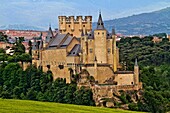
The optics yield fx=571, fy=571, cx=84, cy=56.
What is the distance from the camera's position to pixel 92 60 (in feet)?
175

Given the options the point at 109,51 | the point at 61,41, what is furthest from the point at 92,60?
the point at 61,41

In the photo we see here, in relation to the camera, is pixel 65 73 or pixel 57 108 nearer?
pixel 57 108

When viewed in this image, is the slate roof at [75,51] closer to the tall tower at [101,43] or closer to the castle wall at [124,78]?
the tall tower at [101,43]

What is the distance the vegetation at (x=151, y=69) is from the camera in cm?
5188

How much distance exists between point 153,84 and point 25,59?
48.9ft

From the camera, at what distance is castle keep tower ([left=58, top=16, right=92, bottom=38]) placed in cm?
5925

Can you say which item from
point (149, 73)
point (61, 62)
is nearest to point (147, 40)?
point (149, 73)

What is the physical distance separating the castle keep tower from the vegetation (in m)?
5.37

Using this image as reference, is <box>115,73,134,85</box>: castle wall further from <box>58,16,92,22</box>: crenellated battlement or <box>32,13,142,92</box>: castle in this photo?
<box>58,16,92,22</box>: crenellated battlement

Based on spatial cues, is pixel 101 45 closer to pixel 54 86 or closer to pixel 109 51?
pixel 109 51

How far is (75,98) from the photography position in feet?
166

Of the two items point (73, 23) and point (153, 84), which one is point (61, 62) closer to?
point (73, 23)

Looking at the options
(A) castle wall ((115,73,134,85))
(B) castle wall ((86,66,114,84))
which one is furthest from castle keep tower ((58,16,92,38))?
(A) castle wall ((115,73,134,85))

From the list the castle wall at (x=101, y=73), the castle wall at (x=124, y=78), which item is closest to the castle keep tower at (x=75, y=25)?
the castle wall at (x=101, y=73)
